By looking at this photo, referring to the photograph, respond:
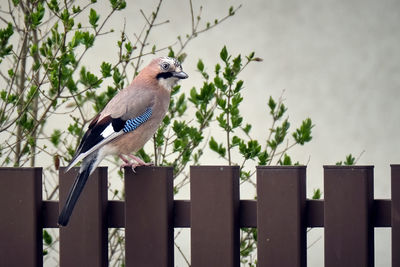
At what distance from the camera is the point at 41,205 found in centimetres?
403

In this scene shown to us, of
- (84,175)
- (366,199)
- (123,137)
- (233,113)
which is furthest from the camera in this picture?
(233,113)

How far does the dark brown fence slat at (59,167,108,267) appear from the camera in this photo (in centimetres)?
390

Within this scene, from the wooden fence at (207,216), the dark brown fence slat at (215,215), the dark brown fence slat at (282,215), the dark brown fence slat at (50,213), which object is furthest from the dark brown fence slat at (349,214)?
the dark brown fence slat at (50,213)

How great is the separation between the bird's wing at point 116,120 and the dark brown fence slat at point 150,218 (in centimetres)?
28

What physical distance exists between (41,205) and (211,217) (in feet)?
2.85

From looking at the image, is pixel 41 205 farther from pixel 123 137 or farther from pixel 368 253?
pixel 368 253

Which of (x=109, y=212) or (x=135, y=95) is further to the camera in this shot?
(x=135, y=95)

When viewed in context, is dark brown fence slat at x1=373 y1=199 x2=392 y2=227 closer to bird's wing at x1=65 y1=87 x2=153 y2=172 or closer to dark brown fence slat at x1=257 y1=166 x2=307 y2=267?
dark brown fence slat at x1=257 y1=166 x2=307 y2=267

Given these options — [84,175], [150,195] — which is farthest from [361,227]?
[84,175]

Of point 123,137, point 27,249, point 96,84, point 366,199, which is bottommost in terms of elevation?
point 27,249

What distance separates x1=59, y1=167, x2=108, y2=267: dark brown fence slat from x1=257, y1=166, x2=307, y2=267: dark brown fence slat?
75 cm

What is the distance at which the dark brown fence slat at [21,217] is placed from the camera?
399 centimetres

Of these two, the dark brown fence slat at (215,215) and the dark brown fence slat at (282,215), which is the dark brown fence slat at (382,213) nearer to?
the dark brown fence slat at (282,215)

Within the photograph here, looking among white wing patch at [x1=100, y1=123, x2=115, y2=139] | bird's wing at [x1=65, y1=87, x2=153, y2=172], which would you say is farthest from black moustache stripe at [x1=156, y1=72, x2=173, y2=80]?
white wing patch at [x1=100, y1=123, x2=115, y2=139]
